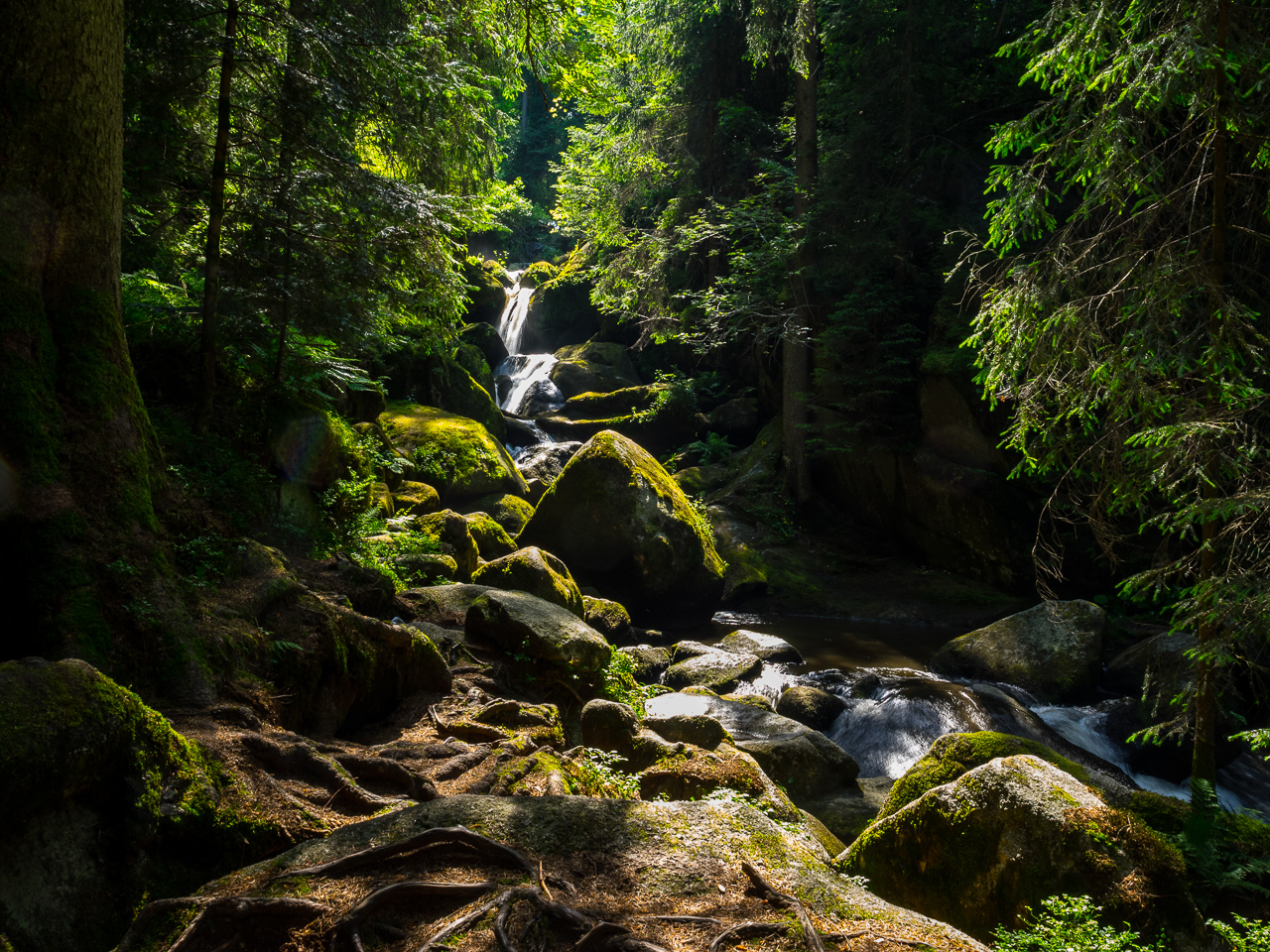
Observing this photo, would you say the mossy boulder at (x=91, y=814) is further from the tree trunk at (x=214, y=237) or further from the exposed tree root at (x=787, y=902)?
the tree trunk at (x=214, y=237)

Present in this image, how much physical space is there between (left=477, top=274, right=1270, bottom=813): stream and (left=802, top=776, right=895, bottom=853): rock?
1.56 m

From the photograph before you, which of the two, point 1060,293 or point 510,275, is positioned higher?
point 510,275

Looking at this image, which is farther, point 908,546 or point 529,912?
point 908,546

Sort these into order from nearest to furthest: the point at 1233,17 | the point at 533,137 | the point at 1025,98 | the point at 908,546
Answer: the point at 1233,17
the point at 1025,98
the point at 908,546
the point at 533,137

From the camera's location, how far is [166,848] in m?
2.86

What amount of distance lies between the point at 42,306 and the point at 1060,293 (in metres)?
7.58

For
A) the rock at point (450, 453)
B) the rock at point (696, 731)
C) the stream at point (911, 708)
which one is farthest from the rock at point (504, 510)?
the rock at point (696, 731)

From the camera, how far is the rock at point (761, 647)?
1138 cm

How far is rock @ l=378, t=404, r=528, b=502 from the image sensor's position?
44.1ft

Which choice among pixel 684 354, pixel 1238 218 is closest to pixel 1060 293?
pixel 1238 218

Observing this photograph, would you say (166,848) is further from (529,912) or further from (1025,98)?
(1025,98)

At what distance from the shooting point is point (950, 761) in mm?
5211

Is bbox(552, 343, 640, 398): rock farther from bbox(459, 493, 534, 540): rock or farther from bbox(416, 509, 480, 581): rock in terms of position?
bbox(416, 509, 480, 581): rock

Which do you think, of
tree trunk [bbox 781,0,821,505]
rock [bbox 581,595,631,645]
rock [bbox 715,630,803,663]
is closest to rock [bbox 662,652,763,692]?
rock [bbox 715,630,803,663]
